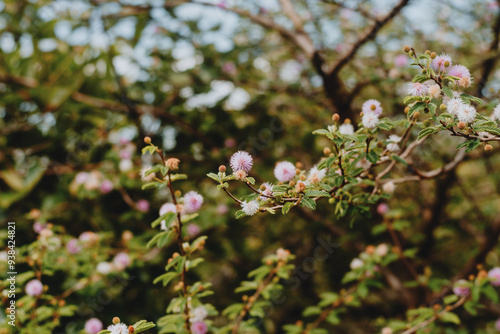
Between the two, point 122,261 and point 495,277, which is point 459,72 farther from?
point 122,261

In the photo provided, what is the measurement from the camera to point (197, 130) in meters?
2.45

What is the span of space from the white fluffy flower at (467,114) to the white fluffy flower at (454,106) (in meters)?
0.01

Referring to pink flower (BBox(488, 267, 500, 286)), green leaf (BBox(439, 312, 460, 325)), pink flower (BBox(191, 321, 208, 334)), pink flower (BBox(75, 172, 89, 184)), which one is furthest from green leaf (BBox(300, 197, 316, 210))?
pink flower (BBox(75, 172, 89, 184))

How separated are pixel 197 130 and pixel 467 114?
5.85 feet

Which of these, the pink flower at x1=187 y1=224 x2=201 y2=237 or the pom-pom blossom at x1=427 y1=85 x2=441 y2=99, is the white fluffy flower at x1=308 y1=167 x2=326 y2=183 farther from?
the pink flower at x1=187 y1=224 x2=201 y2=237

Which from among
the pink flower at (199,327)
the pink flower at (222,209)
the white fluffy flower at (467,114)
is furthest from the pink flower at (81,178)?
the white fluffy flower at (467,114)

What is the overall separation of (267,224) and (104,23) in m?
1.94

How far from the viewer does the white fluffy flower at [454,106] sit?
94cm

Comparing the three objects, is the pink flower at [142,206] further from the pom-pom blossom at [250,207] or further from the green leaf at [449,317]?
the green leaf at [449,317]

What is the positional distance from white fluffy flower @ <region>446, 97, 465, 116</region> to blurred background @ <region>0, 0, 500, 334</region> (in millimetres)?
1029

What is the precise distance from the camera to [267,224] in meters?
3.08

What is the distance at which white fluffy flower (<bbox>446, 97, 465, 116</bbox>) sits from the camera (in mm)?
943

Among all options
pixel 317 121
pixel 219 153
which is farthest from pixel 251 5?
pixel 219 153

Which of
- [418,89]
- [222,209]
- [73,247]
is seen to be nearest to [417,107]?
[418,89]
